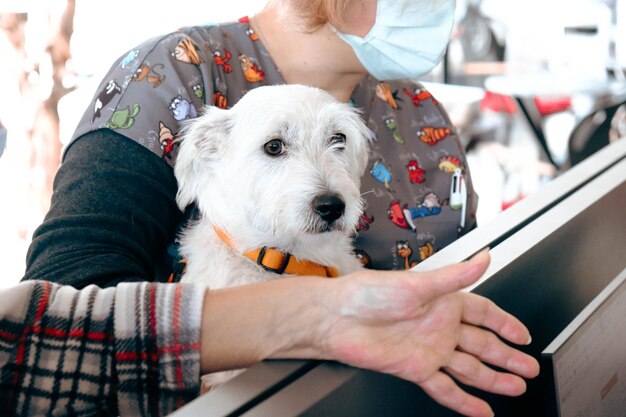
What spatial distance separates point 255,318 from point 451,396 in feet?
0.63

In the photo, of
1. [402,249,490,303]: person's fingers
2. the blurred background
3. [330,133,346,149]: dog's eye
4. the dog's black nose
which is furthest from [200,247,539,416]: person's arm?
the blurred background

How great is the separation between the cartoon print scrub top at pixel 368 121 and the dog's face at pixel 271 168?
61 mm

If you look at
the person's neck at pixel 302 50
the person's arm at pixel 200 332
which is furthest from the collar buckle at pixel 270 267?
the person's arm at pixel 200 332

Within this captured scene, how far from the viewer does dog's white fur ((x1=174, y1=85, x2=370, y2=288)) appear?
1181 mm

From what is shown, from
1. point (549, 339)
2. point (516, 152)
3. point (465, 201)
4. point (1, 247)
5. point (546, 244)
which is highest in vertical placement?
point (546, 244)

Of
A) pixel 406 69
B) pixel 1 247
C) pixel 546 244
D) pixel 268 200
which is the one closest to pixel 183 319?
pixel 546 244

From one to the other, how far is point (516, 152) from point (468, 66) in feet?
2.74

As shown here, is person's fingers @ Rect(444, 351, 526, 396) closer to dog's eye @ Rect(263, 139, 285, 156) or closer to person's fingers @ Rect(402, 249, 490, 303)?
person's fingers @ Rect(402, 249, 490, 303)

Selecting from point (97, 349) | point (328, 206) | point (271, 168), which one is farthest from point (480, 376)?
point (271, 168)

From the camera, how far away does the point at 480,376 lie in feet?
2.23

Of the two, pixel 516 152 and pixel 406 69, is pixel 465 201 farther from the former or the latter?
pixel 516 152

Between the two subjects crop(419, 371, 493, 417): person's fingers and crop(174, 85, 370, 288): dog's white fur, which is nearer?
crop(419, 371, 493, 417): person's fingers

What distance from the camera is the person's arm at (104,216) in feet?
3.24

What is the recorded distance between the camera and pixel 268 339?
627 mm
